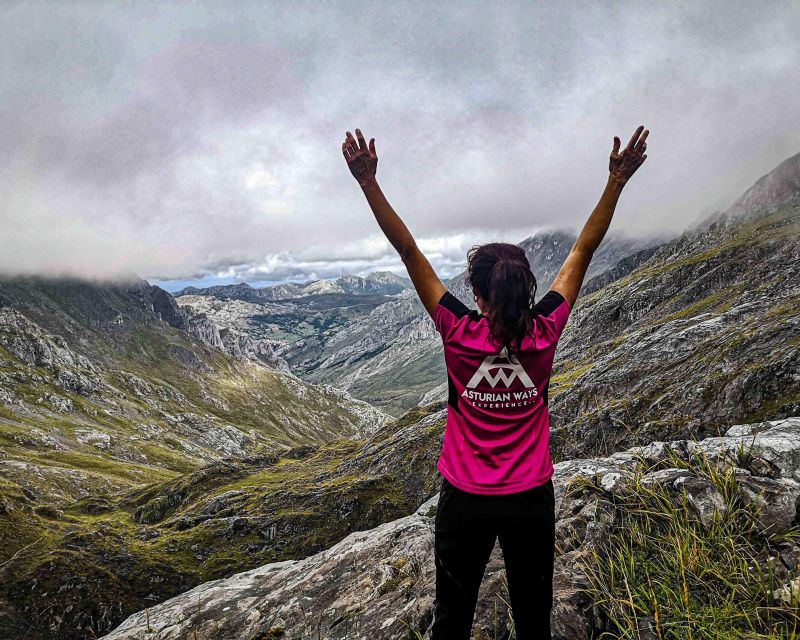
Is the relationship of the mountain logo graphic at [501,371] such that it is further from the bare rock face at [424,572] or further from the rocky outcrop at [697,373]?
the rocky outcrop at [697,373]

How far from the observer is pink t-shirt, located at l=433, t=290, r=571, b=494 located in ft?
15.9

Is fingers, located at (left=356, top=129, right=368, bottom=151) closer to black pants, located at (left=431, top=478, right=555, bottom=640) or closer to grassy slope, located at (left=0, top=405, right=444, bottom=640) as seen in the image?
black pants, located at (left=431, top=478, right=555, bottom=640)

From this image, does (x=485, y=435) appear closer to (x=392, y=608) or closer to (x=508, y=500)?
→ (x=508, y=500)

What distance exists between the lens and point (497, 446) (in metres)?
4.93

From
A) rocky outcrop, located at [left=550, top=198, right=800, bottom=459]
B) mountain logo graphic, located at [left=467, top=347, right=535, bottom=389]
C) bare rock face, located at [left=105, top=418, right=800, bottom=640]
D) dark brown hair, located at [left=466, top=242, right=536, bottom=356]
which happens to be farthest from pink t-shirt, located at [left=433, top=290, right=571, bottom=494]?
rocky outcrop, located at [left=550, top=198, right=800, bottom=459]

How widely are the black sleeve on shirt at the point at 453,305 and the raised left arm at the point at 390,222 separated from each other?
0.07 m

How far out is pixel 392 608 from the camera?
859 centimetres

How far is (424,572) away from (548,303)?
7043mm

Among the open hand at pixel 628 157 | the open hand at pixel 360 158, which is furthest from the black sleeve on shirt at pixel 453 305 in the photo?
the open hand at pixel 628 157

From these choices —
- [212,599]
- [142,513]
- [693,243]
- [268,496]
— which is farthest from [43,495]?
[693,243]

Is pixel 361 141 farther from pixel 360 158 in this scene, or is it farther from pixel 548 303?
pixel 548 303

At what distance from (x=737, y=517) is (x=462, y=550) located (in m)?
4.99

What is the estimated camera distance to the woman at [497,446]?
4.80 meters

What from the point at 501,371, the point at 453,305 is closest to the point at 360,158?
the point at 453,305
